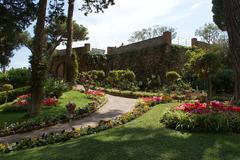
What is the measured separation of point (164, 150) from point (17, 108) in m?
10.1

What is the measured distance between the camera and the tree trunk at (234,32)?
480 inches

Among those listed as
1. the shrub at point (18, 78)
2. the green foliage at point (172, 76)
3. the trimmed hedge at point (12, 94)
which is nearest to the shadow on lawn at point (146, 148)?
the trimmed hedge at point (12, 94)

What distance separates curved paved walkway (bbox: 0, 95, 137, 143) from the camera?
1169 cm

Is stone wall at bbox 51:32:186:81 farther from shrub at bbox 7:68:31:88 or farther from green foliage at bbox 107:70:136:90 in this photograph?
shrub at bbox 7:68:31:88

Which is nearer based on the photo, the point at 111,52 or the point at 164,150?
the point at 164,150

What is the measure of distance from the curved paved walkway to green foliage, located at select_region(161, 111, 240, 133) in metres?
3.58

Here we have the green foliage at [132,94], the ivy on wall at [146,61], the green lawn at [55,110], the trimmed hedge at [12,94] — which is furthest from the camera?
the ivy on wall at [146,61]

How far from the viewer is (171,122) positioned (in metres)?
9.80

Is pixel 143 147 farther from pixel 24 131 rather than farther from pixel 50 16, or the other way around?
pixel 50 16

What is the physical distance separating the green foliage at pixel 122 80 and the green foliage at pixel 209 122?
1343 centimetres

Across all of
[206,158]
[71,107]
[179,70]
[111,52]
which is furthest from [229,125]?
[111,52]

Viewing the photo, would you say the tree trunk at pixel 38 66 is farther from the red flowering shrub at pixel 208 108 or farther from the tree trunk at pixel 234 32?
the tree trunk at pixel 234 32

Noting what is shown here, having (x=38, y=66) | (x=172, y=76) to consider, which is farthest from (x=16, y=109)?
(x=172, y=76)

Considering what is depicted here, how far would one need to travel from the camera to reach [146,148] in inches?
303
